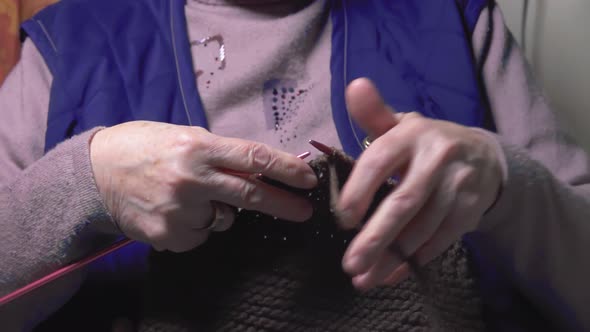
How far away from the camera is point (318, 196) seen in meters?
0.51

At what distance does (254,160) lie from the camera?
465 mm

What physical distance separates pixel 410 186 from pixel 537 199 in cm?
17

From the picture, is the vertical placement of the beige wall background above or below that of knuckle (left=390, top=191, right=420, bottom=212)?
below

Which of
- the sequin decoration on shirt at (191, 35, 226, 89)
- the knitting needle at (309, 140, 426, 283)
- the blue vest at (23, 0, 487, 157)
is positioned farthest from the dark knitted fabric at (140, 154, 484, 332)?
the sequin decoration on shirt at (191, 35, 226, 89)

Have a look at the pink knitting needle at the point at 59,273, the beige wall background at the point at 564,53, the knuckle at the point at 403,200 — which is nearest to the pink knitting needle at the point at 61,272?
the pink knitting needle at the point at 59,273

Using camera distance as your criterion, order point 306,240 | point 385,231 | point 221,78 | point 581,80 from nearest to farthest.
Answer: point 385,231 → point 306,240 → point 221,78 → point 581,80

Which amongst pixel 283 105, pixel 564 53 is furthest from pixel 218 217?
pixel 564 53

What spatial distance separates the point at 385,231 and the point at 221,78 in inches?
16.7

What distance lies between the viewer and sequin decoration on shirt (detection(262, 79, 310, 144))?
734 mm

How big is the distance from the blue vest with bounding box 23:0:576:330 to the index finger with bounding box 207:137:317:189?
0.82ft

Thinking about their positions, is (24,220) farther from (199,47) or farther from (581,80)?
(581,80)

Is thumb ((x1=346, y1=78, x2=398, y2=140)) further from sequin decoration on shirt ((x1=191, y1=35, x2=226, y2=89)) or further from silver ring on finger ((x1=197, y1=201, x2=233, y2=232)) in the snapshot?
sequin decoration on shirt ((x1=191, y1=35, x2=226, y2=89))

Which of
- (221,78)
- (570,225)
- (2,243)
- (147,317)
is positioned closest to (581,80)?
(570,225)

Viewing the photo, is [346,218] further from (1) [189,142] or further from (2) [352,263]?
(1) [189,142]
